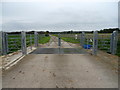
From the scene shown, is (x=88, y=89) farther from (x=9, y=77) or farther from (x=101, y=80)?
(x=9, y=77)

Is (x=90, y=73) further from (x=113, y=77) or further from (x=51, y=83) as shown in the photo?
(x=51, y=83)

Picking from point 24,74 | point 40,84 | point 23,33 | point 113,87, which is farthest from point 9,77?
point 23,33

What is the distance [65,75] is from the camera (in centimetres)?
494

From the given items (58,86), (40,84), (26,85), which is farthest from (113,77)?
(26,85)

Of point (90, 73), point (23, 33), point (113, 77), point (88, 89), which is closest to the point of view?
point (88, 89)

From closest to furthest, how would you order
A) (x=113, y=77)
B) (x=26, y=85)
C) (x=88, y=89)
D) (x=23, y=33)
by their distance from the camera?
(x=88, y=89) < (x=26, y=85) < (x=113, y=77) < (x=23, y=33)

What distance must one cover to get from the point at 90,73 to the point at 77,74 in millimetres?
538

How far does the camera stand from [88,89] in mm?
3748

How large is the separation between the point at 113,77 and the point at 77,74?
1.29 meters

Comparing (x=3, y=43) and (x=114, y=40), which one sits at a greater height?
(x=114, y=40)

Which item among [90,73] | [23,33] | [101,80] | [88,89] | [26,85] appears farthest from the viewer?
[23,33]

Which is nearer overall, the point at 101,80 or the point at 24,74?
the point at 101,80

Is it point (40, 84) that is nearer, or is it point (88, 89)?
point (88, 89)

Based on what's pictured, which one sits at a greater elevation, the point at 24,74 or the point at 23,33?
the point at 23,33
